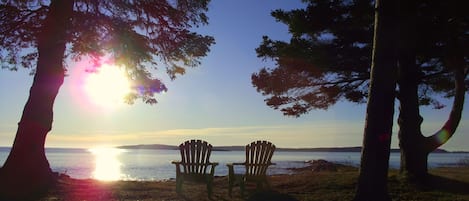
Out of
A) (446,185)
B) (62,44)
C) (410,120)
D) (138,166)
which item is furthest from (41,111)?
(138,166)

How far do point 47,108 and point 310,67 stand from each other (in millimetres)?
5884

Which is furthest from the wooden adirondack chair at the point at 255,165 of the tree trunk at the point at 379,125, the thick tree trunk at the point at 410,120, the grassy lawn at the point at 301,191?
the thick tree trunk at the point at 410,120

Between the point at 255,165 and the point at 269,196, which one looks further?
the point at 255,165

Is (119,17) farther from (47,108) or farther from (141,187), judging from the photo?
(141,187)

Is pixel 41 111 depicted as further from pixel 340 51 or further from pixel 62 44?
pixel 340 51

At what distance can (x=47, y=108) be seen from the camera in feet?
32.8

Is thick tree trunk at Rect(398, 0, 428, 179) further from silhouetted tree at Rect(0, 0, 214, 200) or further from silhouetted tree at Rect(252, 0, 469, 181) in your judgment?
silhouetted tree at Rect(0, 0, 214, 200)

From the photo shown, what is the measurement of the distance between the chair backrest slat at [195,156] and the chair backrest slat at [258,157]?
702mm

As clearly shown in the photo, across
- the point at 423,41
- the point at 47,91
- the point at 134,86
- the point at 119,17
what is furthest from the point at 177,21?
the point at 423,41

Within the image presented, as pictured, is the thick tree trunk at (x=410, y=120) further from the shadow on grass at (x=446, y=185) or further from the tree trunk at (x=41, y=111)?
the tree trunk at (x=41, y=111)

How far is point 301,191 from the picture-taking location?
9.10 m

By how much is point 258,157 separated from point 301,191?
3.70ft

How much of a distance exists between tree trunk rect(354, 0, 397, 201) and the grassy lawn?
109cm

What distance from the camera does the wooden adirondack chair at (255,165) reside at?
8422 mm
